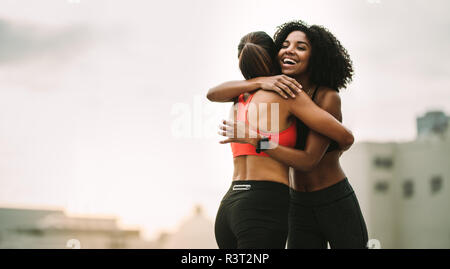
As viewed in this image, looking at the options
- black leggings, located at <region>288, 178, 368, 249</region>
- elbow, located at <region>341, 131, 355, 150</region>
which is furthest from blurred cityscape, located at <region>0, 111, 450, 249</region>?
elbow, located at <region>341, 131, 355, 150</region>

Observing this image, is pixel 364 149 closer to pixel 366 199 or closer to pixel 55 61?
pixel 366 199

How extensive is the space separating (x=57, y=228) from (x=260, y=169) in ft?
115

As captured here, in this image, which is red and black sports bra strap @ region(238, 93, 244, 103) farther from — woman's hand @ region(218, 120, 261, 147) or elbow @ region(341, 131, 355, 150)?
elbow @ region(341, 131, 355, 150)

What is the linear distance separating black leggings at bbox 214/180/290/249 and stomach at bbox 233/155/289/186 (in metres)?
0.03

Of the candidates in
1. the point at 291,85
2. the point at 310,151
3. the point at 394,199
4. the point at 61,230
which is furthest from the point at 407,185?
the point at 291,85

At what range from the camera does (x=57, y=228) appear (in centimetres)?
3472

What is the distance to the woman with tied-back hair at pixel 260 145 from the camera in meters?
2.29

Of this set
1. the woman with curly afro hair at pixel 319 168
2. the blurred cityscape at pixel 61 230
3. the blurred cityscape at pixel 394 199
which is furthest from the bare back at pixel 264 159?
the blurred cityscape at pixel 394 199

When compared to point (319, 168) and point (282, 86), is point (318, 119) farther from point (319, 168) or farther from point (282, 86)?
point (319, 168)

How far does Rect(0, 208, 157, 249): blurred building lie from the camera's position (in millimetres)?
30125

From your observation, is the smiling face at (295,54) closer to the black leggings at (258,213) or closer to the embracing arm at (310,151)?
the embracing arm at (310,151)

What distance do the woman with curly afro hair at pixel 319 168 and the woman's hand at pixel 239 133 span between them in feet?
1.09
